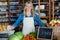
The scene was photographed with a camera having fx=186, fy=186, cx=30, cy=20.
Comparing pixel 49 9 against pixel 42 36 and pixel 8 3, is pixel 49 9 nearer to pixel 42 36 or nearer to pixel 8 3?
pixel 8 3

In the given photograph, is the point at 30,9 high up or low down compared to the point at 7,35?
up

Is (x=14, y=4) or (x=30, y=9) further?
(x=14, y=4)

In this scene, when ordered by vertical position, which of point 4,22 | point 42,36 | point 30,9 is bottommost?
point 4,22

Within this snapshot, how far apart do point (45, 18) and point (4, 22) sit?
73.0 inches

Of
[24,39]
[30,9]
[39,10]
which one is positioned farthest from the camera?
[39,10]

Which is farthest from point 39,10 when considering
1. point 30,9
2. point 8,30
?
point 8,30

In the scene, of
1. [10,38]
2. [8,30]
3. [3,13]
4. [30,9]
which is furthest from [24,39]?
[3,13]

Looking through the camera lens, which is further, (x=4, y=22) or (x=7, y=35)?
(x=4, y=22)

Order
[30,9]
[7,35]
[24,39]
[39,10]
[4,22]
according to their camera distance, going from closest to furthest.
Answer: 1. [24,39]
2. [7,35]
3. [30,9]
4. [39,10]
5. [4,22]

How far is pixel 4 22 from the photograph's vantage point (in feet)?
27.3

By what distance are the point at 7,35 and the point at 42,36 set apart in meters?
0.57

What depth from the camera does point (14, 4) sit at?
8141 millimetres

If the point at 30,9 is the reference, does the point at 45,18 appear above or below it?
below

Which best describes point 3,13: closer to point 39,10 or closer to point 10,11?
point 10,11
